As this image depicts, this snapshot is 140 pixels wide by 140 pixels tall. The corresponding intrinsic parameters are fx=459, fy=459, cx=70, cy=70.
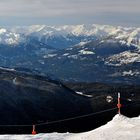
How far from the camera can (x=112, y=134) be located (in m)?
48.7

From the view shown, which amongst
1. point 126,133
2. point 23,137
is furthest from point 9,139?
point 126,133

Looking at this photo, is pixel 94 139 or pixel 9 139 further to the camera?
pixel 9 139

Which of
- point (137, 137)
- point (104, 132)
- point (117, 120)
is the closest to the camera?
point (137, 137)

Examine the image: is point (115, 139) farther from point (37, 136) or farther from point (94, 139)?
point (37, 136)

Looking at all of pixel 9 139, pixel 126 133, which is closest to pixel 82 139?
pixel 126 133

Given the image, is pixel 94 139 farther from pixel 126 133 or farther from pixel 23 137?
pixel 23 137

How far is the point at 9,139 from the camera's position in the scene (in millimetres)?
51312

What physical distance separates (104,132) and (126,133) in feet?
8.86

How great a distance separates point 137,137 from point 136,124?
540 centimetres

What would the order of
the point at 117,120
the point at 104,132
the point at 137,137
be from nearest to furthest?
A: the point at 137,137 < the point at 104,132 < the point at 117,120

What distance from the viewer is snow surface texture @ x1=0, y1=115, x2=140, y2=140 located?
47.7 metres

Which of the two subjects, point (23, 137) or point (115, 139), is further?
point (23, 137)

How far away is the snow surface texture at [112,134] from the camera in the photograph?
47.7 m

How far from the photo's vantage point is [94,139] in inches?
1877
